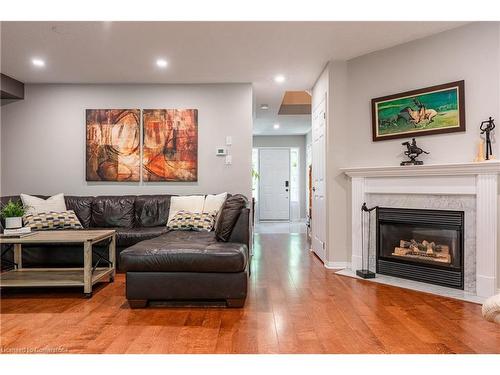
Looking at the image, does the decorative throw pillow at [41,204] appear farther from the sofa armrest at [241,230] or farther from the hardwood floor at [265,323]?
the sofa armrest at [241,230]

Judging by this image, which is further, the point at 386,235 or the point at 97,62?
the point at 97,62

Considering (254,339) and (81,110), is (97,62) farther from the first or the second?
(254,339)

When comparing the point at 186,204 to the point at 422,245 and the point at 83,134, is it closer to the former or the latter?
the point at 83,134

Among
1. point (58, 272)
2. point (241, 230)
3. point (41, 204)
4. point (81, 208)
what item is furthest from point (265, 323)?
point (41, 204)

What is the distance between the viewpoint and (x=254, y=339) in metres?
2.18

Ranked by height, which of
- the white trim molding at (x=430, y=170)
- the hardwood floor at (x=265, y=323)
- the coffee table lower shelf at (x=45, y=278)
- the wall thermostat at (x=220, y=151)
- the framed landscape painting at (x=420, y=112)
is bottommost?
the hardwood floor at (x=265, y=323)

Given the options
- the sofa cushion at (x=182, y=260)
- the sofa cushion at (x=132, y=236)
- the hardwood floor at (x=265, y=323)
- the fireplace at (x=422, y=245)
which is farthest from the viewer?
the sofa cushion at (x=132, y=236)

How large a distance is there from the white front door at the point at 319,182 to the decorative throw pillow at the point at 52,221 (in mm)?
3006

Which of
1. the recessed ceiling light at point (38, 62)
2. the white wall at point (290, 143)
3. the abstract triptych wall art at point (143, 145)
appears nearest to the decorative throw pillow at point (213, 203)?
the abstract triptych wall art at point (143, 145)

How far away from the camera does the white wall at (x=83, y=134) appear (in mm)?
5039

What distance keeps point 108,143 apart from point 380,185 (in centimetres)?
363

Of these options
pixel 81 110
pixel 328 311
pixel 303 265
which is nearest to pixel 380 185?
pixel 303 265

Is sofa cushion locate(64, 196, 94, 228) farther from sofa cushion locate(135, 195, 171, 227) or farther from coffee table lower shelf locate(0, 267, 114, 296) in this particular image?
coffee table lower shelf locate(0, 267, 114, 296)
